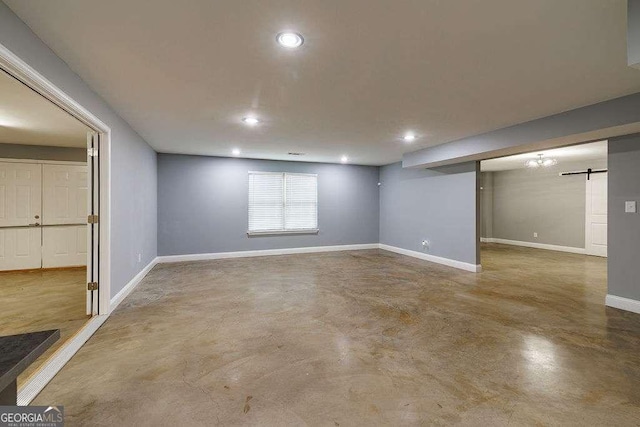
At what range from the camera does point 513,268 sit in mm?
6043

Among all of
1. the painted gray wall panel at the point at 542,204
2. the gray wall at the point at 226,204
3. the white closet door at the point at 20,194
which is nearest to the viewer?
the white closet door at the point at 20,194

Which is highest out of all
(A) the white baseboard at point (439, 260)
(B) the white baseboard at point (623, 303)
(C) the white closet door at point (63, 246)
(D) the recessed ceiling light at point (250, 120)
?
(D) the recessed ceiling light at point (250, 120)

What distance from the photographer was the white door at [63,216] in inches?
225

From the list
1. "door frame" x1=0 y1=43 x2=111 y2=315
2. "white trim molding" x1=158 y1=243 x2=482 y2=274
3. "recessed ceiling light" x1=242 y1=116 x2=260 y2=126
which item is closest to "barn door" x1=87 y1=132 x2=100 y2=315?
"door frame" x1=0 y1=43 x2=111 y2=315

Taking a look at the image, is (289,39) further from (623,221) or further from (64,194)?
(64,194)

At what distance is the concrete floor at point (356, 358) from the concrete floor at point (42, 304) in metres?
0.34

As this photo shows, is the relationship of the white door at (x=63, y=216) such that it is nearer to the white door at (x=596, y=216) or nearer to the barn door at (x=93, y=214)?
the barn door at (x=93, y=214)

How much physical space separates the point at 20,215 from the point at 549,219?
12345mm

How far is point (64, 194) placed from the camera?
584cm

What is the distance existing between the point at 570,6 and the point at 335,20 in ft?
4.48

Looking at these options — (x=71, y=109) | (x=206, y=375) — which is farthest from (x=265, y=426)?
(x=71, y=109)

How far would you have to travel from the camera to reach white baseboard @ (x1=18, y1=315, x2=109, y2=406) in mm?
1911

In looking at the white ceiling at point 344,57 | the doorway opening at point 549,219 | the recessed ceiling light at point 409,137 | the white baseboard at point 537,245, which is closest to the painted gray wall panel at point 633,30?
the white ceiling at point 344,57

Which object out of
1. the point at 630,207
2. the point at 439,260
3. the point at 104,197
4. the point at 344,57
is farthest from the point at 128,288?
the point at 630,207
